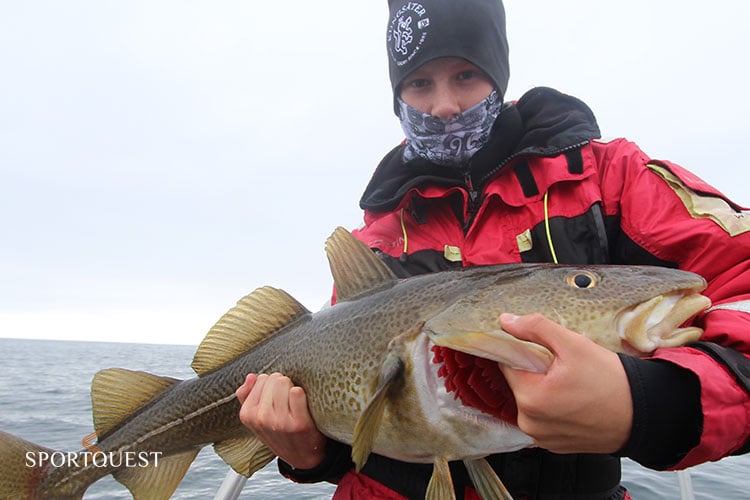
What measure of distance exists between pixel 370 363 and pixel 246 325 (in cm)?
113

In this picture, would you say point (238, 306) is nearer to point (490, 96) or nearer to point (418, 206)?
point (418, 206)

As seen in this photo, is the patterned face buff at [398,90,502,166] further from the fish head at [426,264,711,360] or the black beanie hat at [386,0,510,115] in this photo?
the fish head at [426,264,711,360]

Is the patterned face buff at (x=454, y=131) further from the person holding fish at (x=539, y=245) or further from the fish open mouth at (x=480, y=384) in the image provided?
the fish open mouth at (x=480, y=384)

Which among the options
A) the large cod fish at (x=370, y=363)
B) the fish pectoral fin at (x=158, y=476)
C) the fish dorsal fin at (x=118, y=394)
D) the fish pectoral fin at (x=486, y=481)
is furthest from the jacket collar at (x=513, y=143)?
the fish pectoral fin at (x=158, y=476)

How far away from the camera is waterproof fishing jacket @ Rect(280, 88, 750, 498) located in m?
1.40

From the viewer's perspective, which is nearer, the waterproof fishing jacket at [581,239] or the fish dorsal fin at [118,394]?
the waterproof fishing jacket at [581,239]

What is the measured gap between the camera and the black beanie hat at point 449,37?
301 cm

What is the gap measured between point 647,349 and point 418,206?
5.54 feet

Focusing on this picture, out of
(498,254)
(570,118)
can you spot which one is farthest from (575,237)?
(570,118)

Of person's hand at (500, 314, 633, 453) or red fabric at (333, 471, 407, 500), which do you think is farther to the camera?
red fabric at (333, 471, 407, 500)

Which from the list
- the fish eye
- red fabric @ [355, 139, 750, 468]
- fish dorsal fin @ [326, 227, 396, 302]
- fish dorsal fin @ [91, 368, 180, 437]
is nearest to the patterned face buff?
red fabric @ [355, 139, 750, 468]

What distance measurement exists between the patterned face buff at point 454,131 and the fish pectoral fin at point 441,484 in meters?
1.80

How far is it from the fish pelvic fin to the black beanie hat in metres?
3.36

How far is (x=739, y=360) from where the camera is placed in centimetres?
147
